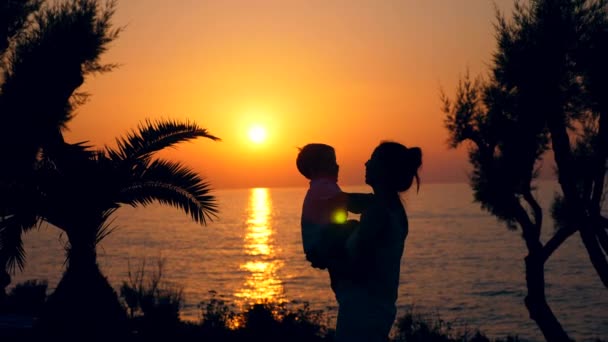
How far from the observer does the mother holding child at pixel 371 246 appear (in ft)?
11.6

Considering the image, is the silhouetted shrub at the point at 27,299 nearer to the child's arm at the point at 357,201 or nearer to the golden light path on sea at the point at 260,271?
the golden light path on sea at the point at 260,271

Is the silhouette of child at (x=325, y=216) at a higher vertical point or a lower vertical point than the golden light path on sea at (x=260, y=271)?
higher

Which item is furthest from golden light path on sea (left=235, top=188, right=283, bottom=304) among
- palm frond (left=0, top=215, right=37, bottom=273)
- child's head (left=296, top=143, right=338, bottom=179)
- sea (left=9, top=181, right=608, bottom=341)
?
child's head (left=296, top=143, right=338, bottom=179)

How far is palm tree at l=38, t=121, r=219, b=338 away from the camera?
1117 centimetres

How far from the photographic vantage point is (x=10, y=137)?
10664mm

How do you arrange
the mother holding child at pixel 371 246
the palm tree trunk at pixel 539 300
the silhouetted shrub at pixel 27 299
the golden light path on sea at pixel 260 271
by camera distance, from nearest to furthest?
the mother holding child at pixel 371 246 → the palm tree trunk at pixel 539 300 → the silhouetted shrub at pixel 27 299 → the golden light path on sea at pixel 260 271

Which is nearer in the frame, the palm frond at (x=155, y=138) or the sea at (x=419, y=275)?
the palm frond at (x=155, y=138)

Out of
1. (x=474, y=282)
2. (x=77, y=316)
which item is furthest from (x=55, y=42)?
(x=474, y=282)

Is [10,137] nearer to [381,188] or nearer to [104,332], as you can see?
[104,332]

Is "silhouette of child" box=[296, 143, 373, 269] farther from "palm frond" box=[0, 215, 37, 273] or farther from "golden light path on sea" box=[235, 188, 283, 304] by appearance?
"golden light path on sea" box=[235, 188, 283, 304]

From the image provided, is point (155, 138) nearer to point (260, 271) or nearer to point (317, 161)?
point (317, 161)

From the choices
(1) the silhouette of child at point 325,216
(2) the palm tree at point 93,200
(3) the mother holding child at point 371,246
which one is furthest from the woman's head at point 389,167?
(2) the palm tree at point 93,200

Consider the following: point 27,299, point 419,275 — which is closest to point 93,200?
point 27,299

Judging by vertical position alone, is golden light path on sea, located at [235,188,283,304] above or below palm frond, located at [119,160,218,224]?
below
